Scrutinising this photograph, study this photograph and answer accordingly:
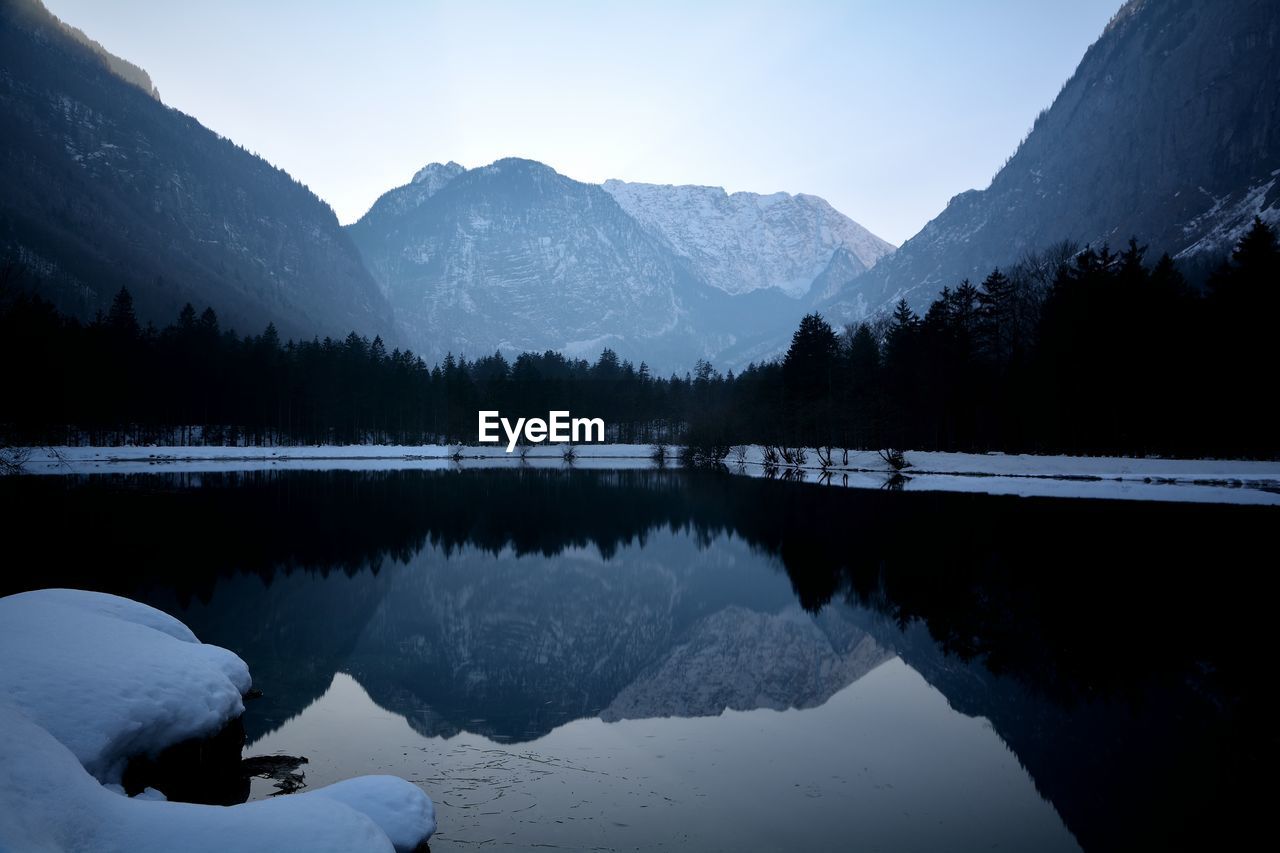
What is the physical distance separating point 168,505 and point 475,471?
4337cm

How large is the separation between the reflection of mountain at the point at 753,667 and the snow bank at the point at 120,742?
5.98m

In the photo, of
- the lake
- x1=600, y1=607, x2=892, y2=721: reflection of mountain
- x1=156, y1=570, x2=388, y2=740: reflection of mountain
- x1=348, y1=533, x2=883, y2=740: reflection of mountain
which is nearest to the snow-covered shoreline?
the lake

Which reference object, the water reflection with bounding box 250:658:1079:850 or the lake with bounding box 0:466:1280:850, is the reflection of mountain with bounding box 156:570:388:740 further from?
the water reflection with bounding box 250:658:1079:850

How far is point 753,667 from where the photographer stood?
48.4ft

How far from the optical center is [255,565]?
2231 centimetres

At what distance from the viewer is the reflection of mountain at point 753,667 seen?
12617mm

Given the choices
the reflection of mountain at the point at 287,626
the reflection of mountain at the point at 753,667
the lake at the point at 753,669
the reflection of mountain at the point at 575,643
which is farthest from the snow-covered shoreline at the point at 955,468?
the reflection of mountain at the point at 753,667

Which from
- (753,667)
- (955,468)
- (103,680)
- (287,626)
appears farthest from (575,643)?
A: (955,468)

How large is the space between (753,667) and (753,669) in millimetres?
111

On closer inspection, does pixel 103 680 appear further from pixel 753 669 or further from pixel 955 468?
pixel 955 468

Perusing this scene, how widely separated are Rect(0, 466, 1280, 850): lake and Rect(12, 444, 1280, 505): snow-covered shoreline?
1565 centimetres

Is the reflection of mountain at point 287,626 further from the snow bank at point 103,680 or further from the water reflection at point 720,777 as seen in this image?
the snow bank at point 103,680

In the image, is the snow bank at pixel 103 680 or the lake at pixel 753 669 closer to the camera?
the snow bank at pixel 103 680

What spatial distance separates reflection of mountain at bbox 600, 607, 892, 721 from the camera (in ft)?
41.4
